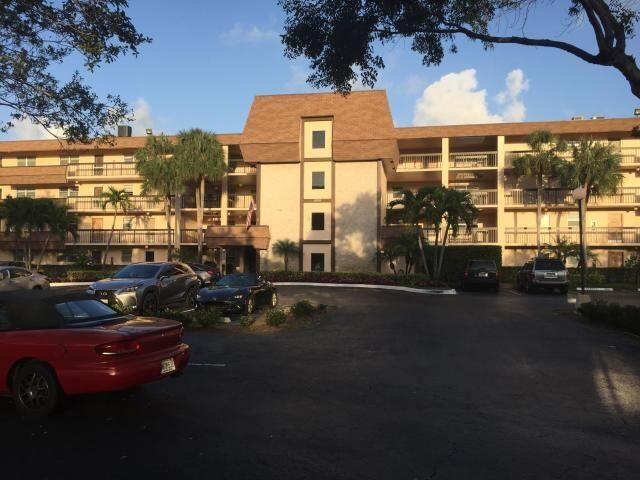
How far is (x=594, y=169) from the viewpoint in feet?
114

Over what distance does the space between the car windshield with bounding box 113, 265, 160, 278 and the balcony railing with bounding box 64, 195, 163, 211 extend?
27510 millimetres

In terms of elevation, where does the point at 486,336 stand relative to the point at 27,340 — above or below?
below

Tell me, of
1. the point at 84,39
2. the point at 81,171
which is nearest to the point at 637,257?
the point at 84,39

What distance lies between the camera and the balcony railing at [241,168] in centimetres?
4250

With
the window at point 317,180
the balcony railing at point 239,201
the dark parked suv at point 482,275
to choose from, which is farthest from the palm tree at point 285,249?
the dark parked suv at point 482,275

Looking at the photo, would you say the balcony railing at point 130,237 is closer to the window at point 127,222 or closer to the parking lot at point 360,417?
the window at point 127,222

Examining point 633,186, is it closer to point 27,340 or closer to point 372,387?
point 372,387

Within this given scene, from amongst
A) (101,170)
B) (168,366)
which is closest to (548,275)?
(168,366)

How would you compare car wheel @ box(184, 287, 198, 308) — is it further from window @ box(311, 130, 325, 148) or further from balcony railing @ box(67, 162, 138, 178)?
balcony railing @ box(67, 162, 138, 178)

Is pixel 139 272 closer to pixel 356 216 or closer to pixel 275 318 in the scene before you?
pixel 275 318

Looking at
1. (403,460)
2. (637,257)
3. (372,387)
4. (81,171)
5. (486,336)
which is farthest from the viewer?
(81,171)

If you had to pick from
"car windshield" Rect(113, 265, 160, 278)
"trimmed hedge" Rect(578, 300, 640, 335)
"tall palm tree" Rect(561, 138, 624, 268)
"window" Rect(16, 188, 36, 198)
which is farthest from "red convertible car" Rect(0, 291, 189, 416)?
"window" Rect(16, 188, 36, 198)

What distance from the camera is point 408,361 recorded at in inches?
380

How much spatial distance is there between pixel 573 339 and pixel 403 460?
29.4ft
